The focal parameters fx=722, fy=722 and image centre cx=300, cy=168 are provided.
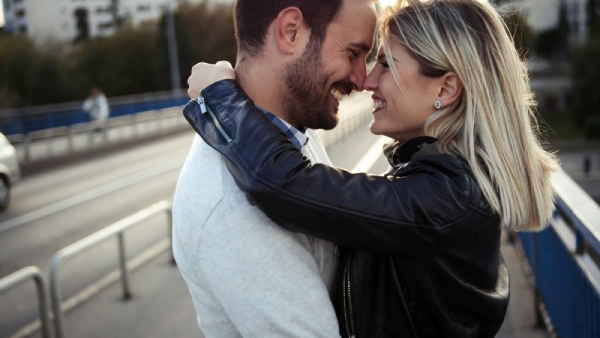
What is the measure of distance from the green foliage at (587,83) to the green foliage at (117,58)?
30389 millimetres

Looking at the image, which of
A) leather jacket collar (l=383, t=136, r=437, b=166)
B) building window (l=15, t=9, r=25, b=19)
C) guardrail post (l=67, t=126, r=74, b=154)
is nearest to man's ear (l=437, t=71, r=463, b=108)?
leather jacket collar (l=383, t=136, r=437, b=166)

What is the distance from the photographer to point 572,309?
3.36m

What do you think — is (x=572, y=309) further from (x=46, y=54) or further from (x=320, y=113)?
(x=46, y=54)

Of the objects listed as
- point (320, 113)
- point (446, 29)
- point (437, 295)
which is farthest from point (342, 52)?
point (437, 295)

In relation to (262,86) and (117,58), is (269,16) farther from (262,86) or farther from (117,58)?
(117,58)

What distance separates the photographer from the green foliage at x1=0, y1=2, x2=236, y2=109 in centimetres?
4666

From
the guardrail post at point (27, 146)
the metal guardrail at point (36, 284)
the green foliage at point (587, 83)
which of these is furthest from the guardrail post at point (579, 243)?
the green foliage at point (587, 83)

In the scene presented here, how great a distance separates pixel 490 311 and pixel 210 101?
0.92 meters

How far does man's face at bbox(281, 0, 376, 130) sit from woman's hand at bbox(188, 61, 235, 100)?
0.17 meters

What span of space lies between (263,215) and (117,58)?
5785cm

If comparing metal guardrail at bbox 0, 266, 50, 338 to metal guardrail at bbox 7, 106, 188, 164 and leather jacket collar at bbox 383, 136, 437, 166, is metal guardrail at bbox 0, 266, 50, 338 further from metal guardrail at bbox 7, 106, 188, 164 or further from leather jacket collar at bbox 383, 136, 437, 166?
metal guardrail at bbox 7, 106, 188, 164

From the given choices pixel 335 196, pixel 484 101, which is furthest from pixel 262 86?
pixel 484 101

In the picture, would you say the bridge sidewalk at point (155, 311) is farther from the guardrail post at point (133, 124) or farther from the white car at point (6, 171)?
the guardrail post at point (133, 124)

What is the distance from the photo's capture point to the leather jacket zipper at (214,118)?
1.75 metres
